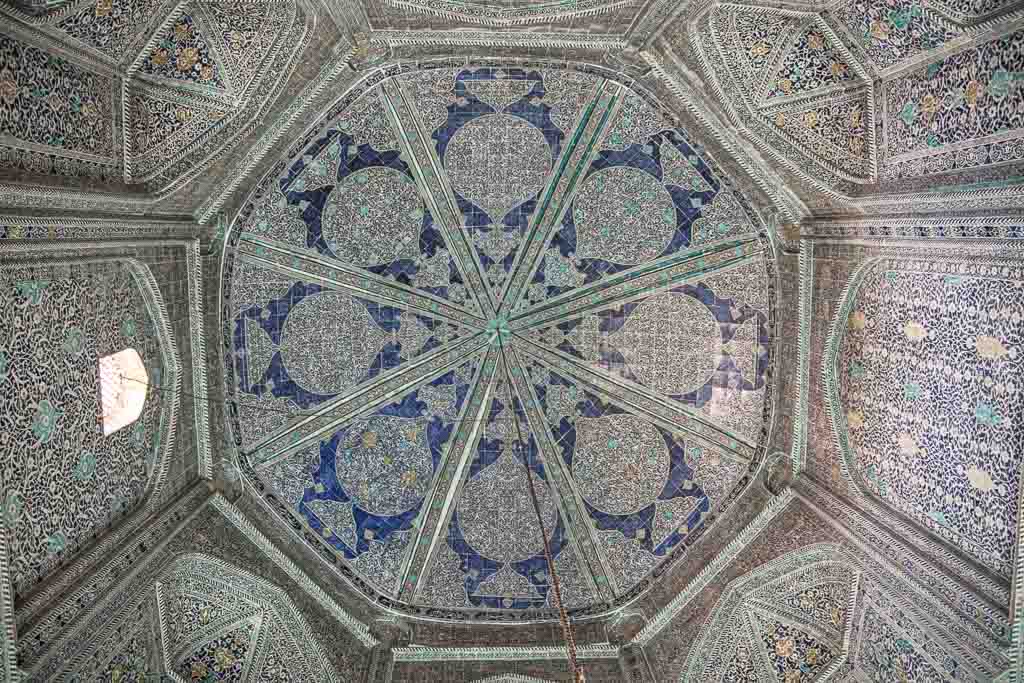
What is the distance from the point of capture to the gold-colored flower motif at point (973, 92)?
17.8 ft

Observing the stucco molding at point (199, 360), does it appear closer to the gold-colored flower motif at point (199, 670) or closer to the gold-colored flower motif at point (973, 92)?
the gold-colored flower motif at point (199, 670)

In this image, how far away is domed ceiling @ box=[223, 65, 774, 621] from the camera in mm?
8242

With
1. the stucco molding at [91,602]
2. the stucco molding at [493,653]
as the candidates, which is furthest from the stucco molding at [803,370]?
the stucco molding at [91,602]

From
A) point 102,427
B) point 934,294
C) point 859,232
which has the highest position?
point 859,232

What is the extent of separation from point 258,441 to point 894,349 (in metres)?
6.43

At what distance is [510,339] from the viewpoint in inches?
368

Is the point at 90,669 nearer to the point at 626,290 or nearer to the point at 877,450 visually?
the point at 626,290

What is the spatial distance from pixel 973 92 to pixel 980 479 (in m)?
2.91

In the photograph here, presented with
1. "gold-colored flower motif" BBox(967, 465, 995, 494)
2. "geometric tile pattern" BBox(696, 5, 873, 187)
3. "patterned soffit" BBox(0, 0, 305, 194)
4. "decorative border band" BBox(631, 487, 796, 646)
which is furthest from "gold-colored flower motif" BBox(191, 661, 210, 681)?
"geometric tile pattern" BBox(696, 5, 873, 187)

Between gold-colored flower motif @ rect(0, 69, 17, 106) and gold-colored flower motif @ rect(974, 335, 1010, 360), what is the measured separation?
7127 millimetres

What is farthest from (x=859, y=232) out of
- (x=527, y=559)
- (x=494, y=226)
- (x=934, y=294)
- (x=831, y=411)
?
(x=527, y=559)

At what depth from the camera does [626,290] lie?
352 inches

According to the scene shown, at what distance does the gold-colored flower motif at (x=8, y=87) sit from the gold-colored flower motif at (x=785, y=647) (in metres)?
7.90

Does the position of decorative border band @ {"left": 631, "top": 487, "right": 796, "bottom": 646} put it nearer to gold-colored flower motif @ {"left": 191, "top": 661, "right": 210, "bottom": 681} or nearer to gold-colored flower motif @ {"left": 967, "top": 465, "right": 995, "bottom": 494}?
gold-colored flower motif @ {"left": 967, "top": 465, "right": 995, "bottom": 494}
